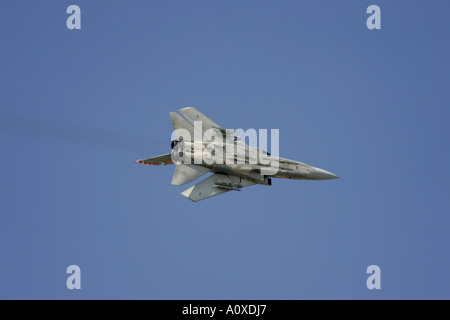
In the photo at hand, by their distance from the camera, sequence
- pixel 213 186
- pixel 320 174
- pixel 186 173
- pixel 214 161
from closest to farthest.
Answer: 1. pixel 186 173
2. pixel 214 161
3. pixel 213 186
4. pixel 320 174

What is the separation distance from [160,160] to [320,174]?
774cm

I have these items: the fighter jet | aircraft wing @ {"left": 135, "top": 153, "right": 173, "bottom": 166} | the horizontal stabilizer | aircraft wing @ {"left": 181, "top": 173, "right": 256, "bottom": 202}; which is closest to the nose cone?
the fighter jet

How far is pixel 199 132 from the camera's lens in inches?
1554

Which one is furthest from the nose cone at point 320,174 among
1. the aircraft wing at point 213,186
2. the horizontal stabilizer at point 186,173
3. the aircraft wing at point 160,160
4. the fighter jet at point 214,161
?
the aircraft wing at point 160,160

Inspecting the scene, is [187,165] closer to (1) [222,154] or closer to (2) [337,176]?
(1) [222,154]

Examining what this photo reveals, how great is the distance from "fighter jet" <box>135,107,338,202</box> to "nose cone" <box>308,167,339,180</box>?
0.40ft

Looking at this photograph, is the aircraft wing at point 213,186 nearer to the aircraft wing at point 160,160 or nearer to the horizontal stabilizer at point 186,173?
the horizontal stabilizer at point 186,173

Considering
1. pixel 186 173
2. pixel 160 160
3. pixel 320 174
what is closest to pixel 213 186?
pixel 186 173

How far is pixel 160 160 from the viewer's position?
38938 mm

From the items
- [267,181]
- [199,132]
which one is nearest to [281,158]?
[267,181]

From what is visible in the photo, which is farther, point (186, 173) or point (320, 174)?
point (320, 174)

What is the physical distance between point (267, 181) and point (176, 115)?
17.5ft

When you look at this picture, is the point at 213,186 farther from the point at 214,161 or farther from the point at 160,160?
the point at 160,160

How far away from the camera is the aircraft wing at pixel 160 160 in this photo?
38656 mm
